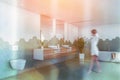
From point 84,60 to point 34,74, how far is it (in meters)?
1.15

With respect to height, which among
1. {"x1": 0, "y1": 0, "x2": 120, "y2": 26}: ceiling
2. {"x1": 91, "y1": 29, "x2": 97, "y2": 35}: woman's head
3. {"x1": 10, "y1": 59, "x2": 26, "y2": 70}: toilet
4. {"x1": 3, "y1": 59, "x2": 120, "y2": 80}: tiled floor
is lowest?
{"x1": 3, "y1": 59, "x2": 120, "y2": 80}: tiled floor

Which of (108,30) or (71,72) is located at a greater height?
(108,30)

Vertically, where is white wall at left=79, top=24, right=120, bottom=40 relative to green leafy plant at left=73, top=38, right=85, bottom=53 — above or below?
above

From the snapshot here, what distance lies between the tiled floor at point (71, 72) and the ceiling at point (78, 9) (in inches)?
35.9

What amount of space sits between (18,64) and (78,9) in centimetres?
177

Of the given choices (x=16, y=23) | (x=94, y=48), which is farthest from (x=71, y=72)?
(x=16, y=23)

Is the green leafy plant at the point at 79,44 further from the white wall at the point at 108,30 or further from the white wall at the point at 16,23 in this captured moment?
the white wall at the point at 16,23

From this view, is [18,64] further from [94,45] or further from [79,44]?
[94,45]

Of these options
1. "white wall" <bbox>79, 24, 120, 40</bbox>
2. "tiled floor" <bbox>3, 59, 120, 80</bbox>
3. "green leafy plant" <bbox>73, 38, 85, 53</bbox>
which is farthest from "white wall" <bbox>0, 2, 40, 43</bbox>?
"white wall" <bbox>79, 24, 120, 40</bbox>

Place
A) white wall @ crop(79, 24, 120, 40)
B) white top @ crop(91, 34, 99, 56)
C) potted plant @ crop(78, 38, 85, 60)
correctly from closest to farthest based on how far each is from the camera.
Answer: white wall @ crop(79, 24, 120, 40) < white top @ crop(91, 34, 99, 56) < potted plant @ crop(78, 38, 85, 60)

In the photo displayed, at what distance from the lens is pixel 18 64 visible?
3463 millimetres

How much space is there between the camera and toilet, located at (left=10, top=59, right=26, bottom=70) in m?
3.41

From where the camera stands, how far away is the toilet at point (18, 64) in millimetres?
3408

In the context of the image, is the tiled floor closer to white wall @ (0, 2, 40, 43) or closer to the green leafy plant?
the green leafy plant
